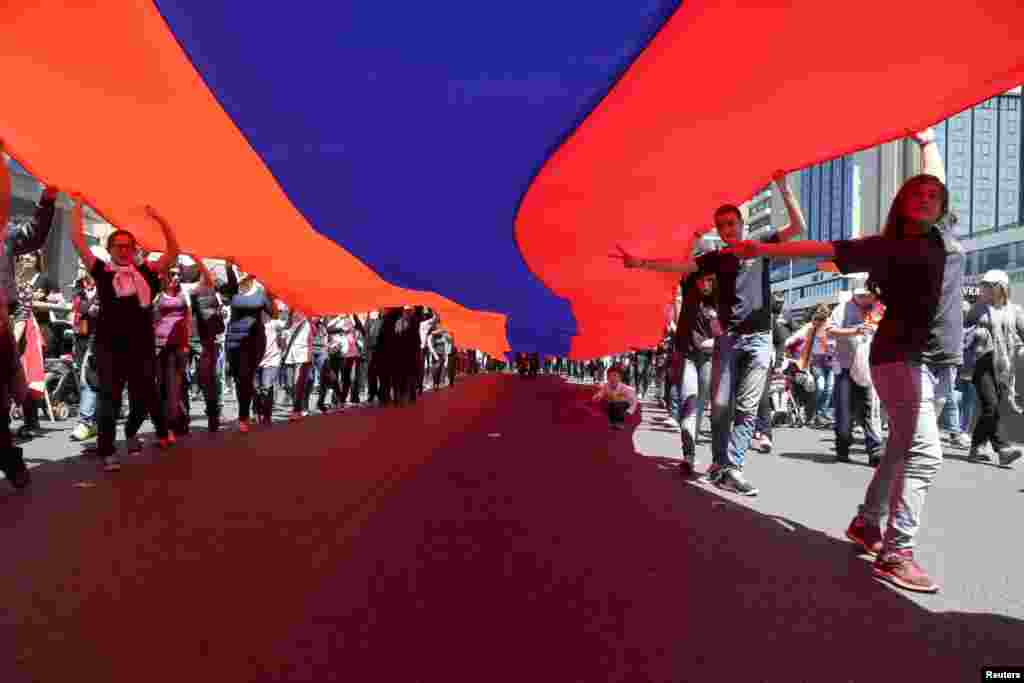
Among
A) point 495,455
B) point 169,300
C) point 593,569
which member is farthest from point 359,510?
point 169,300

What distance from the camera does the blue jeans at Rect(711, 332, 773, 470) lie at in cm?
544

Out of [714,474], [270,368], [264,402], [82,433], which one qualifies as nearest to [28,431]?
[82,433]

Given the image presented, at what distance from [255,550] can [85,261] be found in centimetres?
322

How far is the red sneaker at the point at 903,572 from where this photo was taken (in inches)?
128

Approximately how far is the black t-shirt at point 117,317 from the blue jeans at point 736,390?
14.8ft

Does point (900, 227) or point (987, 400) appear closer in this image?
point (900, 227)

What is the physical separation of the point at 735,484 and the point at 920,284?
7.88ft

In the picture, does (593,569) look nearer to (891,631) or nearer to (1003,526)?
(891,631)

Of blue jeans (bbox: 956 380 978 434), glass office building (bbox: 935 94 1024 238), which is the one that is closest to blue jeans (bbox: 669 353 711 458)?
blue jeans (bbox: 956 380 978 434)

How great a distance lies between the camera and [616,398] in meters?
10.3

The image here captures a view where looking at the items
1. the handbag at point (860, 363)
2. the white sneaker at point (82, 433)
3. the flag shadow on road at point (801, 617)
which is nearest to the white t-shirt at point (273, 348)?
the white sneaker at point (82, 433)

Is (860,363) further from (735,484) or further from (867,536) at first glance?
(867,536)

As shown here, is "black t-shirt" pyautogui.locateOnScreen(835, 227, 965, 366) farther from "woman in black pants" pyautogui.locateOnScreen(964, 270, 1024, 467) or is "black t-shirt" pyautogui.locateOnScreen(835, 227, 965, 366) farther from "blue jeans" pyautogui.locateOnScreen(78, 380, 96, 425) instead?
"blue jeans" pyautogui.locateOnScreen(78, 380, 96, 425)

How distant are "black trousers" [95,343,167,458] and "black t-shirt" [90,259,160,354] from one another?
0.16ft
